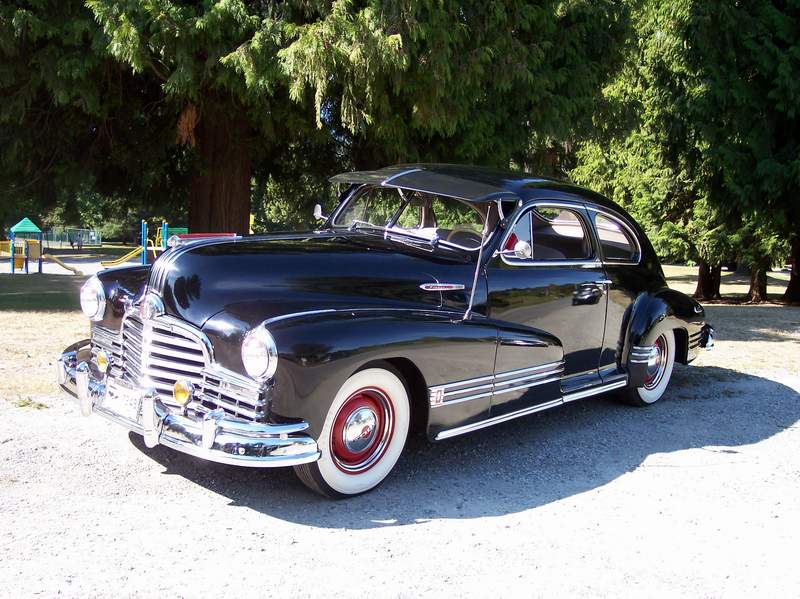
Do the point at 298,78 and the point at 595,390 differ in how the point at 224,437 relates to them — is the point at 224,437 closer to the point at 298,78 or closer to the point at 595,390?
the point at 595,390

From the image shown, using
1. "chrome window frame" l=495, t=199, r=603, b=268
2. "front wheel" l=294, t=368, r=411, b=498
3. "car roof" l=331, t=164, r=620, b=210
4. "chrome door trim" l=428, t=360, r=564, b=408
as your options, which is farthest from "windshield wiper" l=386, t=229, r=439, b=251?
"front wheel" l=294, t=368, r=411, b=498

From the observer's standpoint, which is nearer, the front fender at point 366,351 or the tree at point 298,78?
the front fender at point 366,351

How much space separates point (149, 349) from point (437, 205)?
2.47 m

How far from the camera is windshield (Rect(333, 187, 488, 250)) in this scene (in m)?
5.31

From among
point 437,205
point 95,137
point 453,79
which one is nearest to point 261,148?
point 95,137

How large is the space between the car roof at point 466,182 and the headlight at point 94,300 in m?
2.04

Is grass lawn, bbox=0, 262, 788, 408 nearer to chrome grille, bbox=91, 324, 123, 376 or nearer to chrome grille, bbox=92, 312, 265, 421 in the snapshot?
chrome grille, bbox=91, 324, 123, 376

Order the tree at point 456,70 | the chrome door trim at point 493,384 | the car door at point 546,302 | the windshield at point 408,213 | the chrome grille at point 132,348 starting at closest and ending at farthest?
the chrome grille at point 132,348 < the chrome door trim at point 493,384 < the car door at point 546,302 < the windshield at point 408,213 < the tree at point 456,70

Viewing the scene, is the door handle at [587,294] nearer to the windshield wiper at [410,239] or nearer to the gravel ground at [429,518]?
the gravel ground at [429,518]

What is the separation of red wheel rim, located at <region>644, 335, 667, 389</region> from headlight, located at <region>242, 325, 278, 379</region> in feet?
12.6

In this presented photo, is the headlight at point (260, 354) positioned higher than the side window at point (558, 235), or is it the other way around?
the side window at point (558, 235)

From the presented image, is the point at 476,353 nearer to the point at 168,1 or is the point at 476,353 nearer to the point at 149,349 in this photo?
the point at 149,349

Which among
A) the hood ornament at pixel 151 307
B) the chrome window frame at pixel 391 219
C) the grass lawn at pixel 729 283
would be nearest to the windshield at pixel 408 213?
the chrome window frame at pixel 391 219

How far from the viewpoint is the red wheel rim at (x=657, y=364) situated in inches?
250
